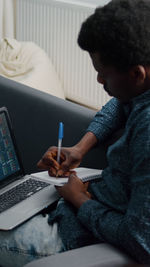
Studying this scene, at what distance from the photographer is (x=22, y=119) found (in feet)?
6.01

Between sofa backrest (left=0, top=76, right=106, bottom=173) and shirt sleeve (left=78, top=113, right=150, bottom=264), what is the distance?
1.76ft

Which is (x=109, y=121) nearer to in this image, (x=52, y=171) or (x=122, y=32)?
(x=52, y=171)

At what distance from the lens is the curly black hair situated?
94 centimetres

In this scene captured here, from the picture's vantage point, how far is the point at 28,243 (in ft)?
3.80

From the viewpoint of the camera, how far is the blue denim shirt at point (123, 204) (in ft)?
3.10

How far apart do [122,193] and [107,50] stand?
38cm

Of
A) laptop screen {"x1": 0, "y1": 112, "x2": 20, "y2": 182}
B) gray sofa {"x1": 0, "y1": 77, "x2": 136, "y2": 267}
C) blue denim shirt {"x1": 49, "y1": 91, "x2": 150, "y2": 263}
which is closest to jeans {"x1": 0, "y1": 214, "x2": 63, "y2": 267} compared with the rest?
blue denim shirt {"x1": 49, "y1": 91, "x2": 150, "y2": 263}

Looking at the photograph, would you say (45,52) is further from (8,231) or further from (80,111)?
(8,231)

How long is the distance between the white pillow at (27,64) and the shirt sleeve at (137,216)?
224 centimetres

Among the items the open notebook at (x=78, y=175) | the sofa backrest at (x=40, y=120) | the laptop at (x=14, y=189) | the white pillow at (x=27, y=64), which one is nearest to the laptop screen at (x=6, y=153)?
the laptop at (x=14, y=189)

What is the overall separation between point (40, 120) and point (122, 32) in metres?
0.88

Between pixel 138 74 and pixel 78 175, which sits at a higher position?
pixel 138 74

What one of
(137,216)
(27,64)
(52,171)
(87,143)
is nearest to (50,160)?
(52,171)

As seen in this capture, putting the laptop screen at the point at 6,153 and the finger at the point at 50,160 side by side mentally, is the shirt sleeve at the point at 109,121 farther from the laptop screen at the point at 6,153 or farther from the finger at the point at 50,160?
the laptop screen at the point at 6,153
